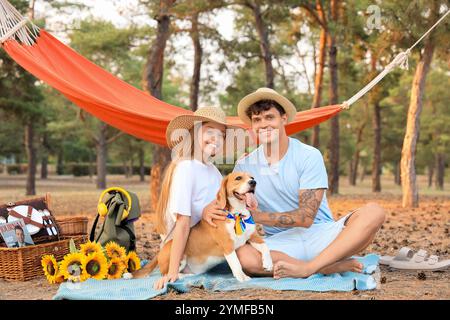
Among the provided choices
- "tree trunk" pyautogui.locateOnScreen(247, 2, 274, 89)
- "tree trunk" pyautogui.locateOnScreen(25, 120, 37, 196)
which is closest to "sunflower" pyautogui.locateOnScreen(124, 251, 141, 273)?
"tree trunk" pyautogui.locateOnScreen(247, 2, 274, 89)

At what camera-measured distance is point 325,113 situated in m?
4.53

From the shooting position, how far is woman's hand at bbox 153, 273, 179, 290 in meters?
2.94

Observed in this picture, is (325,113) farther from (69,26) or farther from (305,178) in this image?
(69,26)

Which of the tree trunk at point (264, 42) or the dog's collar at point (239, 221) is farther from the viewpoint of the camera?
the tree trunk at point (264, 42)

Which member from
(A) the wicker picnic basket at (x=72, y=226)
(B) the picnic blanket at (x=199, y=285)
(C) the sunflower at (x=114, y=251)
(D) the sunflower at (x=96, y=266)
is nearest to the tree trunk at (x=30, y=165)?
(A) the wicker picnic basket at (x=72, y=226)

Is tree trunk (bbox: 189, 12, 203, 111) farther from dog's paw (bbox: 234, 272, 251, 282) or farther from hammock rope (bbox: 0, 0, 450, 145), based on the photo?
dog's paw (bbox: 234, 272, 251, 282)

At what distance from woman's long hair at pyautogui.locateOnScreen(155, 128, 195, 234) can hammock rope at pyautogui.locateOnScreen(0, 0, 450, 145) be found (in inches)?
33.4

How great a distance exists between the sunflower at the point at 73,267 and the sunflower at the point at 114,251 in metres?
0.20

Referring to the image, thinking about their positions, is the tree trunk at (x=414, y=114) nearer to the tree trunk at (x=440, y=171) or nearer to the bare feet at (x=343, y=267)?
the bare feet at (x=343, y=267)

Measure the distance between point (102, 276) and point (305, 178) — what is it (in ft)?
4.51

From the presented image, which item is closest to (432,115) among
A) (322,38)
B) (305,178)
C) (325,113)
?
(322,38)

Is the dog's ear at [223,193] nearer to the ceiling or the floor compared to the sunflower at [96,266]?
nearer to the ceiling

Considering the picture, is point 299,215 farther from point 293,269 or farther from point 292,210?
point 293,269

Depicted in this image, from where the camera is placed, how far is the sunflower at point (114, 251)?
3.42 m
